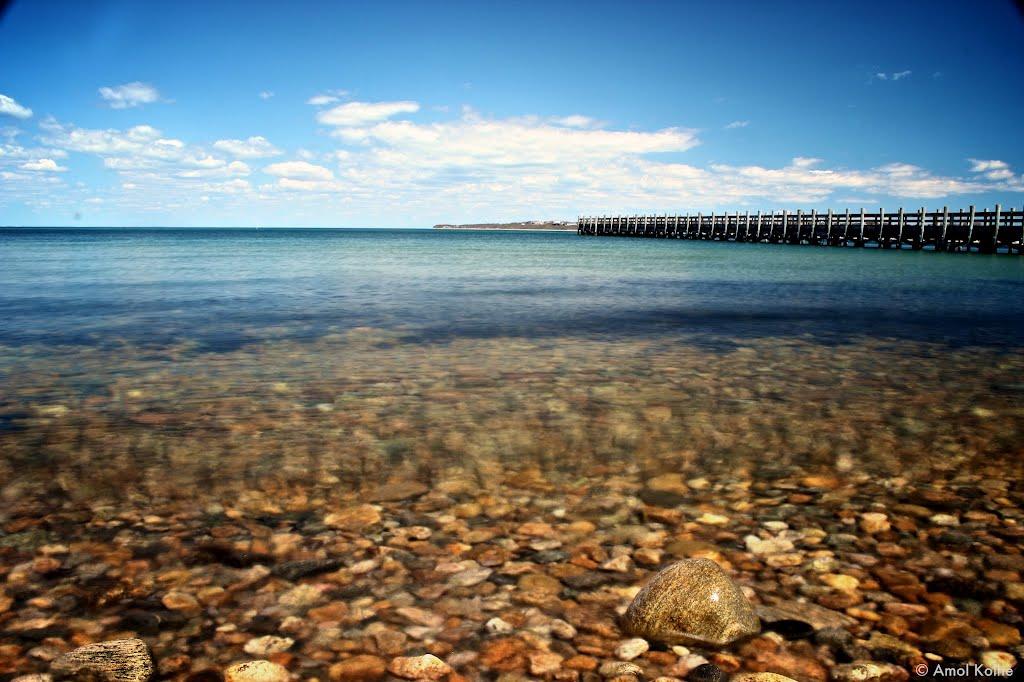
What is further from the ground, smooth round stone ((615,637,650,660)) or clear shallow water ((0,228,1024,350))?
clear shallow water ((0,228,1024,350))

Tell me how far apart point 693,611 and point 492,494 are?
190 cm

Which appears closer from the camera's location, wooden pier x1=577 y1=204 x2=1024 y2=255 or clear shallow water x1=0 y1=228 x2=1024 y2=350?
clear shallow water x1=0 y1=228 x2=1024 y2=350

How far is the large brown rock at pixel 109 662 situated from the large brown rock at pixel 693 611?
6.66 ft

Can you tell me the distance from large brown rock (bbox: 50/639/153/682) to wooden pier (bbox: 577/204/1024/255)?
50276 millimetres

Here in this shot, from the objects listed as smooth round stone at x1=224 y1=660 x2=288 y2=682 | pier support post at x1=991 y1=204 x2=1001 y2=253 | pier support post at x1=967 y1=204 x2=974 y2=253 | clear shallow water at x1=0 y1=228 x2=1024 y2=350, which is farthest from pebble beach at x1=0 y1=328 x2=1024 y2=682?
pier support post at x1=967 y1=204 x2=974 y2=253

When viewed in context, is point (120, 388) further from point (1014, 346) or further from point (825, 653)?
point (1014, 346)

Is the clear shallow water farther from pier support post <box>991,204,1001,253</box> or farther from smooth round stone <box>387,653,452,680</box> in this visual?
pier support post <box>991,204,1001,253</box>

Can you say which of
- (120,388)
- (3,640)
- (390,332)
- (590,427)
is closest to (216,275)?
(390,332)

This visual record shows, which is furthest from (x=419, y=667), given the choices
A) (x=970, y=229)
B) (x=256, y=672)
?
(x=970, y=229)

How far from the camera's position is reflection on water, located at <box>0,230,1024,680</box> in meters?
3.05

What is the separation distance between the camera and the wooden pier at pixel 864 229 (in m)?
43.4

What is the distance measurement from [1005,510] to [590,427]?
3.09 m

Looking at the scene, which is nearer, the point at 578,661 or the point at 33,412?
the point at 578,661

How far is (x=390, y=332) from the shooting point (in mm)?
12125
